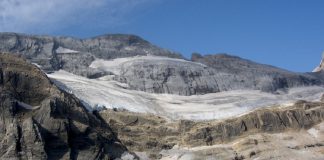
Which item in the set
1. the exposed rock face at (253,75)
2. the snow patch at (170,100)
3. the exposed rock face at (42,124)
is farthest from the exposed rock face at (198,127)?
the exposed rock face at (253,75)

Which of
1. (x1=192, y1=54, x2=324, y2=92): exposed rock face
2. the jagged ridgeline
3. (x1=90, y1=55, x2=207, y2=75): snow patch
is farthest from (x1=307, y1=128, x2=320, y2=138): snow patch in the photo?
(x1=90, y1=55, x2=207, y2=75): snow patch

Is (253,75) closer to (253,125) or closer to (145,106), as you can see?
(145,106)

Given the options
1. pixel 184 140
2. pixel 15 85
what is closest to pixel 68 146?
pixel 15 85

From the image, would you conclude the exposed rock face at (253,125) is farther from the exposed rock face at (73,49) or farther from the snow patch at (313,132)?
the exposed rock face at (73,49)

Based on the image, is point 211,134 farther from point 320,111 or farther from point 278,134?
point 320,111

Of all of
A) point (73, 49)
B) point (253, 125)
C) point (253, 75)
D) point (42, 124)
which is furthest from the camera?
point (73, 49)

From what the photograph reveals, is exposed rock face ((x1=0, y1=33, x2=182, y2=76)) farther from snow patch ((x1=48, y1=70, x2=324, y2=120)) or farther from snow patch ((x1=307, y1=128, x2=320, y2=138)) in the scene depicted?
snow patch ((x1=307, y1=128, x2=320, y2=138))

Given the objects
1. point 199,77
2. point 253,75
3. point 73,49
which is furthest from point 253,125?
point 73,49
